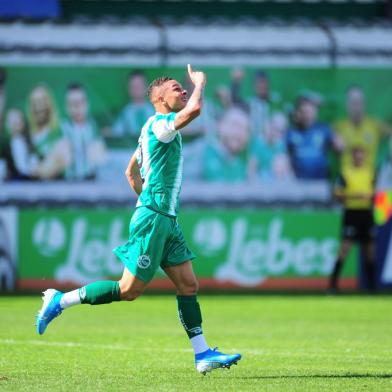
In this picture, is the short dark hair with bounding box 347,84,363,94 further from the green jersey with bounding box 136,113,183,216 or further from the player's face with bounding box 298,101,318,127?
the green jersey with bounding box 136,113,183,216

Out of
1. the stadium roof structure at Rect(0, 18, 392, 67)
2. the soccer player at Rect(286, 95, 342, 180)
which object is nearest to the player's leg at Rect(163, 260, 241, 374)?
the stadium roof structure at Rect(0, 18, 392, 67)

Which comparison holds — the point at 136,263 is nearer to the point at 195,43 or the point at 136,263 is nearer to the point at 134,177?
the point at 134,177

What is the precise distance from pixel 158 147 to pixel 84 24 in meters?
13.0

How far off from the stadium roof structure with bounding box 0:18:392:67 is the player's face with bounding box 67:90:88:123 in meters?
0.56

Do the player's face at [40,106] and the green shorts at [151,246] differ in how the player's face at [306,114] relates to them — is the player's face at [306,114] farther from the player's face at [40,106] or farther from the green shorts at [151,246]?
the green shorts at [151,246]

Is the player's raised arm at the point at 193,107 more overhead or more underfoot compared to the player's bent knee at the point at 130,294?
more overhead

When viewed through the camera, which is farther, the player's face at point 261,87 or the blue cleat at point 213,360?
the player's face at point 261,87

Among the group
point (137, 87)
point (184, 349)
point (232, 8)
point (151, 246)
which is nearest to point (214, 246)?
point (137, 87)

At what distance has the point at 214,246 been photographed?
21609 mm

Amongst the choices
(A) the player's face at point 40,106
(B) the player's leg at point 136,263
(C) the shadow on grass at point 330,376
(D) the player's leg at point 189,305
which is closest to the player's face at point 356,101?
(A) the player's face at point 40,106

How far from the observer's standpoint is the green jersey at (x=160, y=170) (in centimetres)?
974

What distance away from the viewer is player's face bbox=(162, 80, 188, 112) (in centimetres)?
977

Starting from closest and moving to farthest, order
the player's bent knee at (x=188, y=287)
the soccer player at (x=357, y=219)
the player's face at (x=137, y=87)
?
the player's bent knee at (x=188, y=287) → the soccer player at (x=357, y=219) → the player's face at (x=137, y=87)

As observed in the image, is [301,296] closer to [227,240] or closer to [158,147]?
[227,240]
